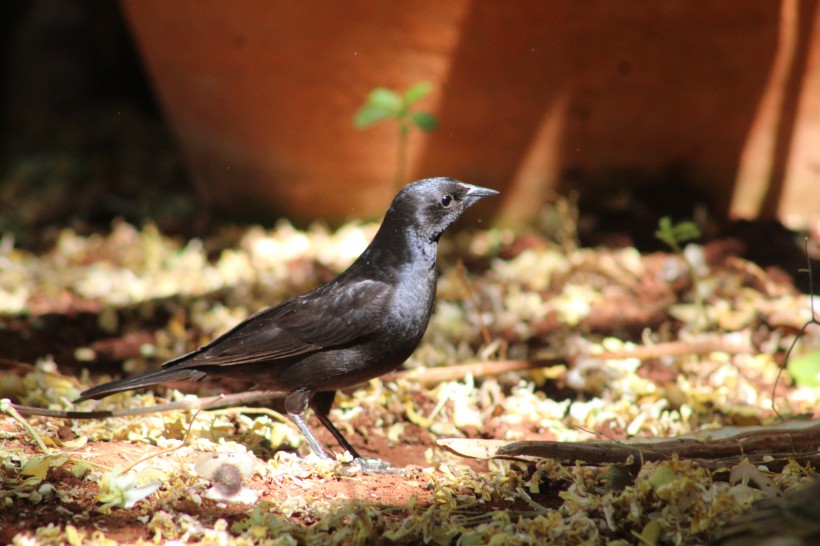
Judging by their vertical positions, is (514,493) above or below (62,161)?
below

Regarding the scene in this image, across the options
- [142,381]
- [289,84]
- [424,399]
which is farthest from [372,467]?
[289,84]

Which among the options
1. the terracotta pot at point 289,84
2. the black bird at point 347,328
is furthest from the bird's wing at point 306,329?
the terracotta pot at point 289,84

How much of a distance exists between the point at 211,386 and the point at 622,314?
2.11 m

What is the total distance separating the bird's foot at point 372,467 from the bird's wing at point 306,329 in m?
0.44

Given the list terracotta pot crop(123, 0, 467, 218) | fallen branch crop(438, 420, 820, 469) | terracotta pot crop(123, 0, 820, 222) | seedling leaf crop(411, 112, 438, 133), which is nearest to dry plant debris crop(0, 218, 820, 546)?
fallen branch crop(438, 420, 820, 469)

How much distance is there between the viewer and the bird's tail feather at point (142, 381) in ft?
10.5

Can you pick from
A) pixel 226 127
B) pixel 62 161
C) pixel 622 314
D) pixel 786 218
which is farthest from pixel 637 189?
pixel 62 161

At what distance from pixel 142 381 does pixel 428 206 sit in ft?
4.10

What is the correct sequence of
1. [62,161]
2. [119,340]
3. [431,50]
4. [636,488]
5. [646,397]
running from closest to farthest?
[636,488] → [646,397] → [119,340] → [431,50] → [62,161]

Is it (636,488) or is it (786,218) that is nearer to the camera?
(636,488)

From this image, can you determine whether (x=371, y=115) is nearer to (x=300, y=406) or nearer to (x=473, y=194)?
(x=473, y=194)

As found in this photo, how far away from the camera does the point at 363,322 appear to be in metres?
3.24

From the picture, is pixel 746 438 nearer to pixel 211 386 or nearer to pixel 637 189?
pixel 211 386

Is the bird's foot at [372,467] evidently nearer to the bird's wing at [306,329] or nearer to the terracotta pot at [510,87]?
the bird's wing at [306,329]
